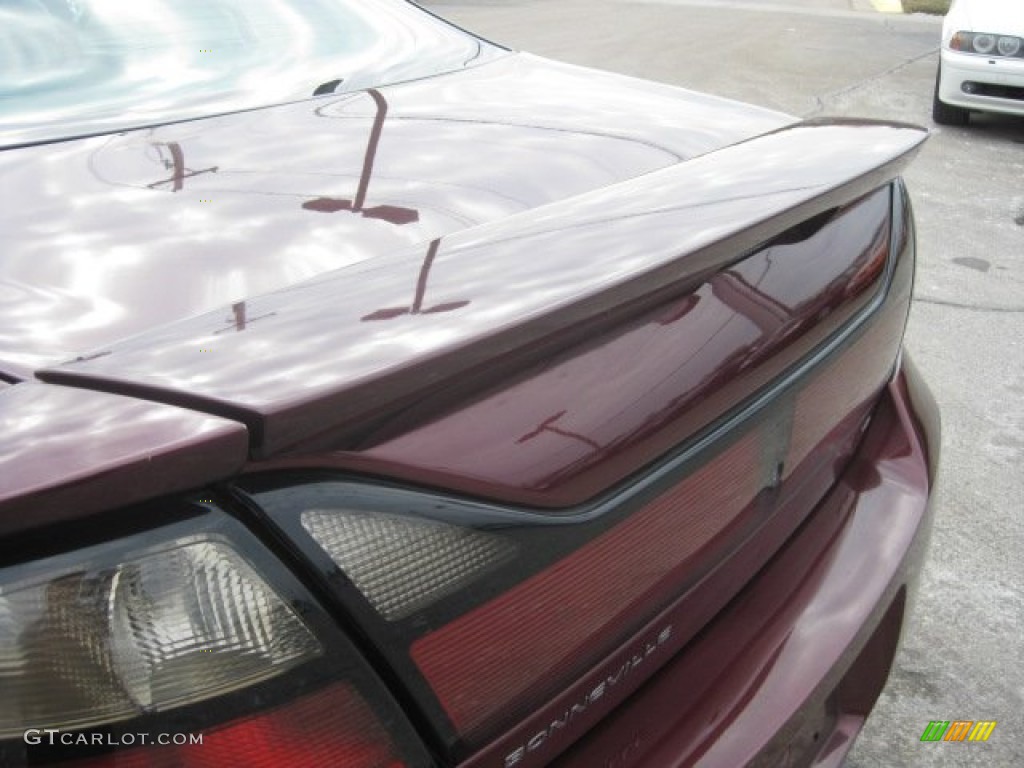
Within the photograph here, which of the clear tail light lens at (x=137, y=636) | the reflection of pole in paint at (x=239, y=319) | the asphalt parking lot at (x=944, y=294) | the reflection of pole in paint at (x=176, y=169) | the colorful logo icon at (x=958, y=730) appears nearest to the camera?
the clear tail light lens at (x=137, y=636)

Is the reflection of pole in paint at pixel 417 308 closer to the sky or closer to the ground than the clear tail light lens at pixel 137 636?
closer to the sky

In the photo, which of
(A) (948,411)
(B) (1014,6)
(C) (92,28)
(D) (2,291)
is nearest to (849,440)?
(D) (2,291)

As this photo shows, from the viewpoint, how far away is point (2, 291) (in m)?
1.28

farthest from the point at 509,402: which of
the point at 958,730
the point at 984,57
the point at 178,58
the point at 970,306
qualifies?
the point at 984,57

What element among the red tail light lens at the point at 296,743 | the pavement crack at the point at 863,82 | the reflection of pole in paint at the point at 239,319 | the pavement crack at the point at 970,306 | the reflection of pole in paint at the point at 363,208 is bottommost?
the pavement crack at the point at 863,82

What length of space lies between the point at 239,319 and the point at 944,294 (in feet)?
15.2

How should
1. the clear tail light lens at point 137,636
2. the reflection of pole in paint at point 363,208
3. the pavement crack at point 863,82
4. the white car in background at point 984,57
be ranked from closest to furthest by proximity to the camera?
the clear tail light lens at point 137,636 → the reflection of pole in paint at point 363,208 → the white car in background at point 984,57 → the pavement crack at point 863,82

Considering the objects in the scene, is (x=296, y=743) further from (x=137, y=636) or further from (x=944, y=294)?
(x=944, y=294)

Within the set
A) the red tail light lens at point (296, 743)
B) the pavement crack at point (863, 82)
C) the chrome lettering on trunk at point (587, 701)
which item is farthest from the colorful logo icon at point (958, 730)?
the pavement crack at point (863, 82)

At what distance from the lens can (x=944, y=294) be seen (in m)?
5.14

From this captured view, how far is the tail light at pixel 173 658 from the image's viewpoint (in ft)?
2.89

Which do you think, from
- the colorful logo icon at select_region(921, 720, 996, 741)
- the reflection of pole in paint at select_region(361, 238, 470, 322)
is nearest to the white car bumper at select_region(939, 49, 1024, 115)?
the colorful logo icon at select_region(921, 720, 996, 741)

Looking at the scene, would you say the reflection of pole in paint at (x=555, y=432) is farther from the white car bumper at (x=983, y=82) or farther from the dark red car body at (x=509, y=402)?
the white car bumper at (x=983, y=82)

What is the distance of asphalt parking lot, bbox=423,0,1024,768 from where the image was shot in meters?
2.50
